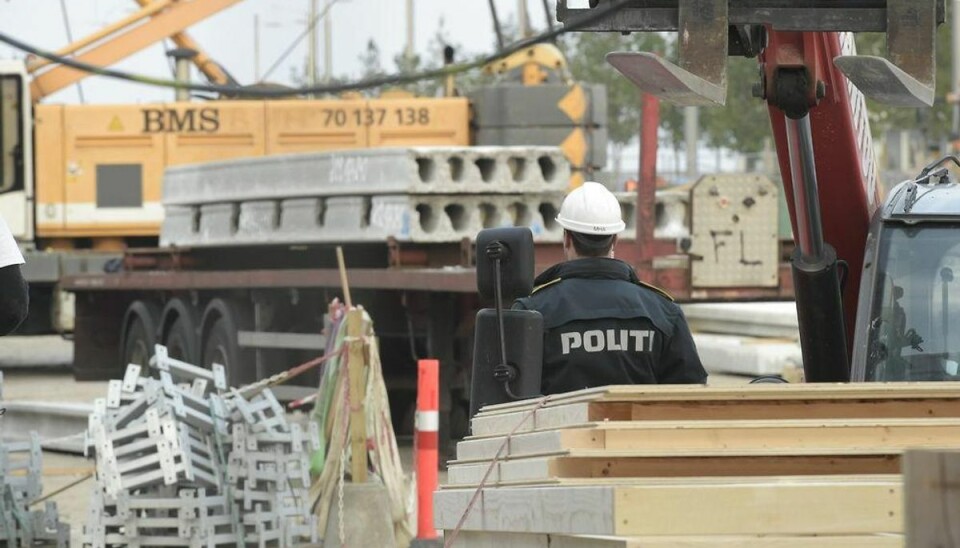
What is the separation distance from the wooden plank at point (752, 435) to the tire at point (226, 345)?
13.4 m

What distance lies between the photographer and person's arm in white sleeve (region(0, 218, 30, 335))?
7.35m

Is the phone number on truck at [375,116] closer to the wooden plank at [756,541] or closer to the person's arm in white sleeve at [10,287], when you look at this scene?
the person's arm in white sleeve at [10,287]

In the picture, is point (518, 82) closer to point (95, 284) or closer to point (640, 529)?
point (95, 284)

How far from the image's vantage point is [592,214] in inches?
280

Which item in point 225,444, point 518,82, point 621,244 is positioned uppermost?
point 518,82

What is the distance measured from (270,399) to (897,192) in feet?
15.1

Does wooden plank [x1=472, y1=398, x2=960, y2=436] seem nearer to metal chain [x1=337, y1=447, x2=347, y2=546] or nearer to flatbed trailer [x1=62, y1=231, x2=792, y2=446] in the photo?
metal chain [x1=337, y1=447, x2=347, y2=546]

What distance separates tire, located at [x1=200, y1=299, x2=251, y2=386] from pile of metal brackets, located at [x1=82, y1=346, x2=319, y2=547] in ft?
23.1

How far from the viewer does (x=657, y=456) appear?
4965mm

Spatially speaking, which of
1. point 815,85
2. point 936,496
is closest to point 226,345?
point 815,85

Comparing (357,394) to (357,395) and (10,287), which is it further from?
(10,287)

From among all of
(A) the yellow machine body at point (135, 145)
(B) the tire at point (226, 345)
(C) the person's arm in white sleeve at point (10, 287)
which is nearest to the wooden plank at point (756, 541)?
(C) the person's arm in white sleeve at point (10, 287)

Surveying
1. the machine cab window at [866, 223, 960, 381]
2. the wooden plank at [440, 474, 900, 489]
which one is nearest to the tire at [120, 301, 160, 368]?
the machine cab window at [866, 223, 960, 381]

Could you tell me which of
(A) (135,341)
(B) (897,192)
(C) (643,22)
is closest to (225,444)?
(B) (897,192)
